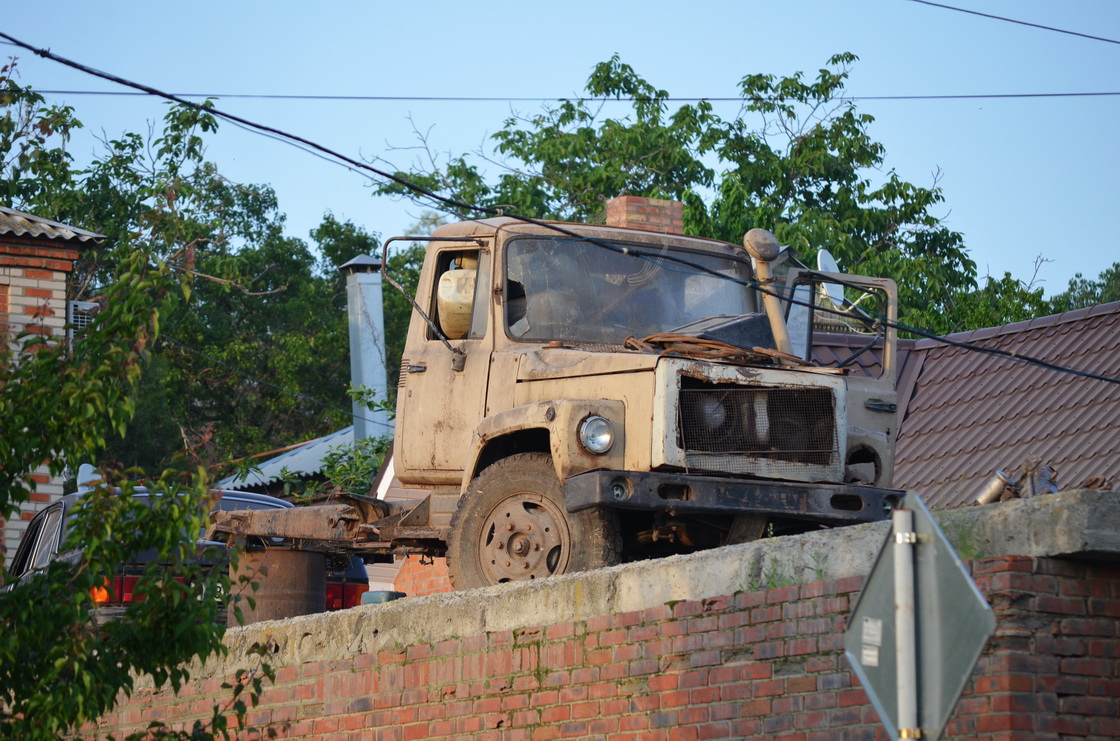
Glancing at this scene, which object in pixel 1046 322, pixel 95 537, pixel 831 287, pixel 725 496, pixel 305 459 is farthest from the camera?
pixel 305 459

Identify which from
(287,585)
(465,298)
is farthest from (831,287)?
(287,585)

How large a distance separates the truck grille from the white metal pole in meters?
4.00

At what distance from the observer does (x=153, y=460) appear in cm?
3186

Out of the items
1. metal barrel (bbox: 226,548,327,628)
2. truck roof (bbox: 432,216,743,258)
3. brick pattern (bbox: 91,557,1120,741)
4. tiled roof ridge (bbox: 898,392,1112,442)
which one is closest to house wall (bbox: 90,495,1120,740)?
brick pattern (bbox: 91,557,1120,741)

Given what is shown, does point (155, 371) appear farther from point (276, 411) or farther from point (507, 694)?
point (507, 694)

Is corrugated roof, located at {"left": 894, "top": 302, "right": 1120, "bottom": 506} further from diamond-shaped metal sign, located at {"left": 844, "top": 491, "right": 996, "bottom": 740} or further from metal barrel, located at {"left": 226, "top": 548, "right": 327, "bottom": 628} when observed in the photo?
diamond-shaped metal sign, located at {"left": 844, "top": 491, "right": 996, "bottom": 740}

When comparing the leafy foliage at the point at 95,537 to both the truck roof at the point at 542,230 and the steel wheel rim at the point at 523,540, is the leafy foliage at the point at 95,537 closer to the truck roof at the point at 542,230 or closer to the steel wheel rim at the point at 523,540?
the steel wheel rim at the point at 523,540

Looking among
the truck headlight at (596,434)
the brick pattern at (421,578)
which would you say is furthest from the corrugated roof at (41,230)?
the truck headlight at (596,434)

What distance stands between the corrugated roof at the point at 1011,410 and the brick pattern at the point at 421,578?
17.0ft

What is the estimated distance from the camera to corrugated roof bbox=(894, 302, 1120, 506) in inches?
483

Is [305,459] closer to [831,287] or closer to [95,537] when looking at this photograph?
[831,287]

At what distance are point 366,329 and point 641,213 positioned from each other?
598 inches

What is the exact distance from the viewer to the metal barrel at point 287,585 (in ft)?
35.0

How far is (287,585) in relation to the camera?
427 inches
